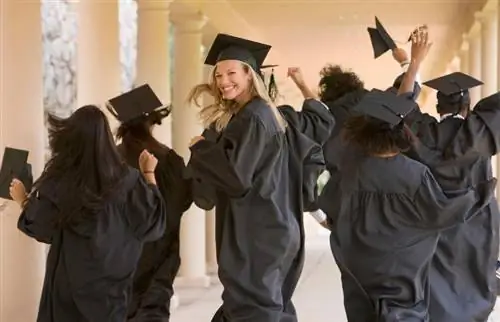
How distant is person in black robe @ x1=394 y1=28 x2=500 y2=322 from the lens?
5.46m

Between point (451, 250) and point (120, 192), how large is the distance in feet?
6.78

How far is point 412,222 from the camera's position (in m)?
4.80

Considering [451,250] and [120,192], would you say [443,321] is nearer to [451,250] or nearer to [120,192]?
[451,250]

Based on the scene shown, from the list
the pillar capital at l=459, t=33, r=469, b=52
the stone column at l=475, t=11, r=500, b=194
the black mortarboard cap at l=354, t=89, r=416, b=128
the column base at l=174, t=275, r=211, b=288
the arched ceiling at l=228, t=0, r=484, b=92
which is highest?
the arched ceiling at l=228, t=0, r=484, b=92

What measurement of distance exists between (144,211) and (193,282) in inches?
249

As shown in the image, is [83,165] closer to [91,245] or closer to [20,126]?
[91,245]

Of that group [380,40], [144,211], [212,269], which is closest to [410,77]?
[380,40]

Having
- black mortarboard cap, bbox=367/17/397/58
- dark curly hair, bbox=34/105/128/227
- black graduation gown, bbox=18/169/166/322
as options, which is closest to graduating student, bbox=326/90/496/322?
black graduation gown, bbox=18/169/166/322

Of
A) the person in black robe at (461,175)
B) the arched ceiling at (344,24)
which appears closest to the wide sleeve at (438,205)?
the person in black robe at (461,175)

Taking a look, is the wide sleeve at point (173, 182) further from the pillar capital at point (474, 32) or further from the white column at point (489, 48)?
the pillar capital at point (474, 32)

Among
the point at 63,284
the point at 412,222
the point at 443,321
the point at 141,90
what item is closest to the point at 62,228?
the point at 63,284

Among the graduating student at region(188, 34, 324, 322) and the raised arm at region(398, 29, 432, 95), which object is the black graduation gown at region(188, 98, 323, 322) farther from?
the raised arm at region(398, 29, 432, 95)

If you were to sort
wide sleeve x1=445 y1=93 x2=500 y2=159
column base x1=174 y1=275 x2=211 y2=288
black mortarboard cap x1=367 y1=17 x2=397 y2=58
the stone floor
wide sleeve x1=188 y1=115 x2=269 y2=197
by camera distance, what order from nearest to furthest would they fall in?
wide sleeve x1=188 y1=115 x2=269 y2=197
wide sleeve x1=445 y1=93 x2=500 y2=159
black mortarboard cap x1=367 y1=17 x2=397 y2=58
the stone floor
column base x1=174 y1=275 x2=211 y2=288

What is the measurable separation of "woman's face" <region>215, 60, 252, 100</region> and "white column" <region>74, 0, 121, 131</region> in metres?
2.30
